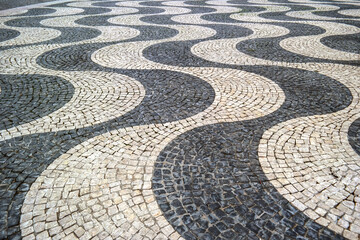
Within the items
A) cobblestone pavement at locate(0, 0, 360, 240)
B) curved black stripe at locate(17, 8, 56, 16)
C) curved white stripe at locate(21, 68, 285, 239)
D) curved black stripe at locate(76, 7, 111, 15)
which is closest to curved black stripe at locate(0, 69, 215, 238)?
cobblestone pavement at locate(0, 0, 360, 240)

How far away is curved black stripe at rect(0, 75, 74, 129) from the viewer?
5.25 m

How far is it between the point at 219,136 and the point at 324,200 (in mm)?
1771

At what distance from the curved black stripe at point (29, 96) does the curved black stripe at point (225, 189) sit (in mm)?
2728

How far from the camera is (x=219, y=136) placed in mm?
4648

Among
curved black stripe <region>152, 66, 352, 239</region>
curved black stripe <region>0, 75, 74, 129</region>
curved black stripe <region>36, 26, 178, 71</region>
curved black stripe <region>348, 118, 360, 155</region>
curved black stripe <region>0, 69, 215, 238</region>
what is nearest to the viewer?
curved black stripe <region>152, 66, 352, 239</region>

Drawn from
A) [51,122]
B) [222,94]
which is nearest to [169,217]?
[51,122]

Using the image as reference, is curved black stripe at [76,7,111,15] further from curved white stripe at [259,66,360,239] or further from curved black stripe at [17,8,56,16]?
curved white stripe at [259,66,360,239]

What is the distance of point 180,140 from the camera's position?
456cm

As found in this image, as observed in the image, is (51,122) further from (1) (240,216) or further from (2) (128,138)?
(1) (240,216)

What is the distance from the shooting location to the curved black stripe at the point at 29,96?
17.2 ft

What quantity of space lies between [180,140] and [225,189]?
124 centimetres

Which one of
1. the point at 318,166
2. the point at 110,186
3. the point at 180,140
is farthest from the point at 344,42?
the point at 110,186

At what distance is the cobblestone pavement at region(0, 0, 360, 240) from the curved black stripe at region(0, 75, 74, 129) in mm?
37

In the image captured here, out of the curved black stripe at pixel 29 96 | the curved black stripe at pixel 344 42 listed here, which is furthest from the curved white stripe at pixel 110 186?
the curved black stripe at pixel 344 42
